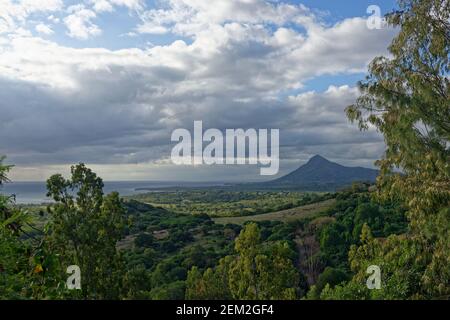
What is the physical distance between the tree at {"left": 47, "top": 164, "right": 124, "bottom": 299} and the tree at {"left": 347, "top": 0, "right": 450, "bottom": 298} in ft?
29.9

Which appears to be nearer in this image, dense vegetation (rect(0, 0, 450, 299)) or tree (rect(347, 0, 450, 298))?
dense vegetation (rect(0, 0, 450, 299))

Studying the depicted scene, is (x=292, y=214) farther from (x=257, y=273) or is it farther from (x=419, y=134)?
(x=419, y=134)

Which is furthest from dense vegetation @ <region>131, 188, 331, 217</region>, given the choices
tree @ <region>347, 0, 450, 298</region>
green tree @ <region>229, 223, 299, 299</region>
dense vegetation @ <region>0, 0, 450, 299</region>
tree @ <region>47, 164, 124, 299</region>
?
tree @ <region>347, 0, 450, 298</region>

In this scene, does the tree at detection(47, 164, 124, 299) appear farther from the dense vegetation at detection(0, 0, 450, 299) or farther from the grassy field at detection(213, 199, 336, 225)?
the grassy field at detection(213, 199, 336, 225)

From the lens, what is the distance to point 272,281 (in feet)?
78.2

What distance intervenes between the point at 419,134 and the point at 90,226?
11.3m

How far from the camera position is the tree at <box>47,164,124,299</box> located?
16.1 meters

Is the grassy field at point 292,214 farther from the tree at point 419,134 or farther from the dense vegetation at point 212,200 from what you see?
the tree at point 419,134

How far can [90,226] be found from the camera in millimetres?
16344

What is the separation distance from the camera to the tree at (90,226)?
16.1 meters

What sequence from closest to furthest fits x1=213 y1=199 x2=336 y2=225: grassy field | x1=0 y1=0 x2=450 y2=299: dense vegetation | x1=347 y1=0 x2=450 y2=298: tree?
x1=0 y1=0 x2=450 y2=299: dense vegetation < x1=347 y1=0 x2=450 y2=298: tree < x1=213 y1=199 x2=336 y2=225: grassy field

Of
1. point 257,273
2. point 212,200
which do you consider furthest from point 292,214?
point 212,200

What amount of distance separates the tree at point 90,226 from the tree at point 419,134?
9111mm
